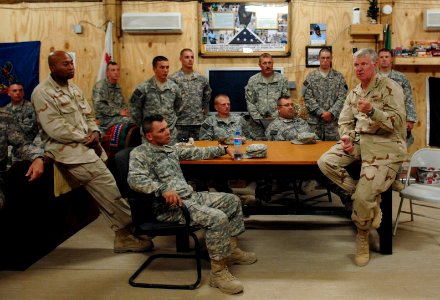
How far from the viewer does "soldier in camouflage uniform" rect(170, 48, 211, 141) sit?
5590 mm

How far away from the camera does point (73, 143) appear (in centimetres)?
357

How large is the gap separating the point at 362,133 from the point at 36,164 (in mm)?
2327

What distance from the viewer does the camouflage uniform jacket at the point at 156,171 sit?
2.95m

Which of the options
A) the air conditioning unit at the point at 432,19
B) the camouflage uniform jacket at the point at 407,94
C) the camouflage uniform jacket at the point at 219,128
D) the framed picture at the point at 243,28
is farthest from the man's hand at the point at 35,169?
the air conditioning unit at the point at 432,19

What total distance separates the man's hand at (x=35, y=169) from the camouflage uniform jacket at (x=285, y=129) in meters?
2.34

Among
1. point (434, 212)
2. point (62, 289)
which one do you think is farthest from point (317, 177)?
point (62, 289)

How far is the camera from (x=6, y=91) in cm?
642

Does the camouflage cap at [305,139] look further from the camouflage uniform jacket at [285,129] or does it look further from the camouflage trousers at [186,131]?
the camouflage trousers at [186,131]

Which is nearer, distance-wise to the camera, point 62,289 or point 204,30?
point 62,289

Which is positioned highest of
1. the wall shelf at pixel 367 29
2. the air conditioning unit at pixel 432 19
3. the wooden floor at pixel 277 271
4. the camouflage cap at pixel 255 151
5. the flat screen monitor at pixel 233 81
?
the air conditioning unit at pixel 432 19

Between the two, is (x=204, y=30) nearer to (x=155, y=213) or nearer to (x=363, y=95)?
(x=363, y=95)

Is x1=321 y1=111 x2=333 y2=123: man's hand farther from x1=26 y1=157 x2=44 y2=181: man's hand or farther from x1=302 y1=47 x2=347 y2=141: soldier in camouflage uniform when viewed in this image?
x1=26 y1=157 x2=44 y2=181: man's hand

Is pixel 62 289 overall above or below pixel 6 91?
below

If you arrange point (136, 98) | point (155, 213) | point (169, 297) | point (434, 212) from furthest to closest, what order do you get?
point (136, 98)
point (434, 212)
point (155, 213)
point (169, 297)
